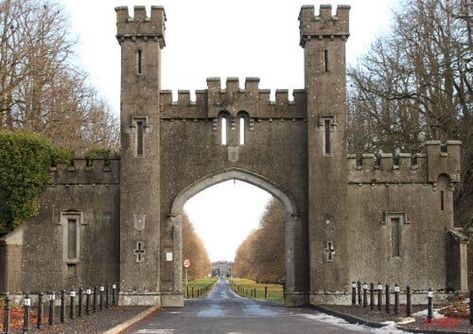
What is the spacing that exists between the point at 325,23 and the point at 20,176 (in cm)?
1156

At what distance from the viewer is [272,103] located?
2728cm

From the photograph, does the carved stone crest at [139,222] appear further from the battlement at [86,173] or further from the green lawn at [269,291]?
the green lawn at [269,291]

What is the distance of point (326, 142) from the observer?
2695 cm

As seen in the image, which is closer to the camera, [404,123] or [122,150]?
[122,150]

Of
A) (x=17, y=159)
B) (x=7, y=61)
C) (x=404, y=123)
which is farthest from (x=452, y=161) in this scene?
(x=7, y=61)

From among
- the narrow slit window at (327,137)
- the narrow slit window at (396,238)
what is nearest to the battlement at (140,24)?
the narrow slit window at (327,137)

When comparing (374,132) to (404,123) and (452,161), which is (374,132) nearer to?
(404,123)

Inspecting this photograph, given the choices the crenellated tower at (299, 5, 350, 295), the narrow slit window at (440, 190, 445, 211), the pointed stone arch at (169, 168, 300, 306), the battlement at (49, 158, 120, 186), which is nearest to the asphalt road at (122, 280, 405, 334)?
the crenellated tower at (299, 5, 350, 295)

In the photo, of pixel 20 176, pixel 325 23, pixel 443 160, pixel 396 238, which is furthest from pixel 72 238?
pixel 443 160

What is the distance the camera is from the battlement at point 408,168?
2695 centimetres

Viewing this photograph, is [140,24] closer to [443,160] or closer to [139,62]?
[139,62]

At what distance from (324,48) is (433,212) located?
6.76 metres

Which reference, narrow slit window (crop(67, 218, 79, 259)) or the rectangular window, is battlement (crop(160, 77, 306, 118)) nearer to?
the rectangular window

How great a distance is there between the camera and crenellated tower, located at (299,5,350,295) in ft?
86.2
